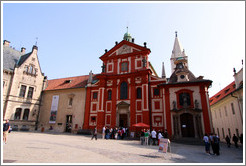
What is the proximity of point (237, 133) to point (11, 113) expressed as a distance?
123ft

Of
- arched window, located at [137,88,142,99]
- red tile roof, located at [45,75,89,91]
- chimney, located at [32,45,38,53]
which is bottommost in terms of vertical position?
arched window, located at [137,88,142,99]

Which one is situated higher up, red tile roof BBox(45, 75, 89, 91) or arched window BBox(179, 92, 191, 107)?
red tile roof BBox(45, 75, 89, 91)

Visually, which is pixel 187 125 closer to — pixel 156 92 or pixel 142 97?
pixel 156 92

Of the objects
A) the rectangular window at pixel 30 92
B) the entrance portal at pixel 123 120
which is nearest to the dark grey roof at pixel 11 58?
the rectangular window at pixel 30 92

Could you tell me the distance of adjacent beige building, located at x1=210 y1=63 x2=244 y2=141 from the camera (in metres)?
21.2

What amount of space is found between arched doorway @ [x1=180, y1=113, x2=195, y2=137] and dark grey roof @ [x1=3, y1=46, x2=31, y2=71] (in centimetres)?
3221

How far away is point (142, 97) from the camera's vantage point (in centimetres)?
2716

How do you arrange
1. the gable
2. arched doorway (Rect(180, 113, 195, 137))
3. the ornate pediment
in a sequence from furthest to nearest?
the ornate pediment < the gable < arched doorway (Rect(180, 113, 195, 137))

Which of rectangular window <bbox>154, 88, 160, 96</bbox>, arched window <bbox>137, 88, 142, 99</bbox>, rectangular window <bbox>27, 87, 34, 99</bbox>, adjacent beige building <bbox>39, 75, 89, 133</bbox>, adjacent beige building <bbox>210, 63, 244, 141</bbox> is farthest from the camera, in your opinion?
rectangular window <bbox>27, 87, 34, 99</bbox>

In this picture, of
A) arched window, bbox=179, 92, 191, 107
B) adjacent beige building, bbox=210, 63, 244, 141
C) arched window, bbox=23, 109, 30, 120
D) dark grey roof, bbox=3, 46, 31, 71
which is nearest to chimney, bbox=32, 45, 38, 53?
dark grey roof, bbox=3, 46, 31, 71

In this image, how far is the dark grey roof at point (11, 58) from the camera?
30472mm

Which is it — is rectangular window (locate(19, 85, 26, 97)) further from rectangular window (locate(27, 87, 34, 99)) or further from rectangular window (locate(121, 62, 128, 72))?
rectangular window (locate(121, 62, 128, 72))

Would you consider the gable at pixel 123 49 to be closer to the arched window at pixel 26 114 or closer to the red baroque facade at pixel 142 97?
the red baroque facade at pixel 142 97

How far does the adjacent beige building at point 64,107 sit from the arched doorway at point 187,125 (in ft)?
58.9
